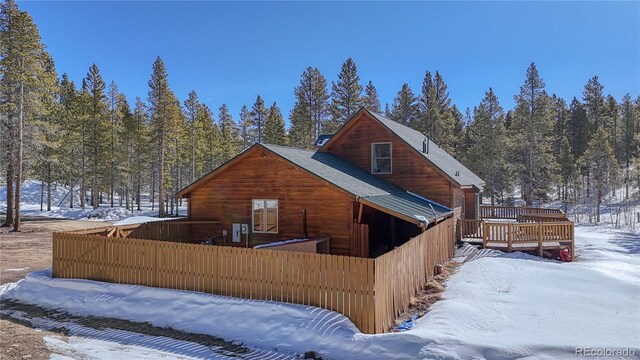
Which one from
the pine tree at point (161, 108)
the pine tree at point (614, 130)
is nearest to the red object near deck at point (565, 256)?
the pine tree at point (161, 108)

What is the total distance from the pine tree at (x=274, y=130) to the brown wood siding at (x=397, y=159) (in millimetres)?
28660

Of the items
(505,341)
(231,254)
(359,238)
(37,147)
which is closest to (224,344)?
(231,254)

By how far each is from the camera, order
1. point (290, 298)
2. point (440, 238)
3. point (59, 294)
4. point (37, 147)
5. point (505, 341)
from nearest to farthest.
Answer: point (505, 341)
point (290, 298)
point (59, 294)
point (440, 238)
point (37, 147)

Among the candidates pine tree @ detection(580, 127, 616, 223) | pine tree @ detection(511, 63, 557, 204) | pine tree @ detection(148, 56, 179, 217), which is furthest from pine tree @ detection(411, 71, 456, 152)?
pine tree @ detection(148, 56, 179, 217)

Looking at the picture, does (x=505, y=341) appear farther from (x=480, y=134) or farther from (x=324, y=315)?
(x=480, y=134)

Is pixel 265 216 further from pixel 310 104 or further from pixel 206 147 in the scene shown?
pixel 206 147

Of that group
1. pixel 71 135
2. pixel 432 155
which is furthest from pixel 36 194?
pixel 432 155

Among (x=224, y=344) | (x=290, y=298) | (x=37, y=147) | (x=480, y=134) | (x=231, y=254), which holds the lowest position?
(x=224, y=344)

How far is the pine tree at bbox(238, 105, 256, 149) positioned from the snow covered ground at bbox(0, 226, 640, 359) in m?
44.7

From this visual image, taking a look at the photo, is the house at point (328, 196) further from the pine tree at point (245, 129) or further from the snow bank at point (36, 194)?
the snow bank at point (36, 194)

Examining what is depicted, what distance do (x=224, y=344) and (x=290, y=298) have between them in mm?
1759

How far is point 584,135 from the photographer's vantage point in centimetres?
5166

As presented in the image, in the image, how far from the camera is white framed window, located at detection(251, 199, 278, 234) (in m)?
15.7

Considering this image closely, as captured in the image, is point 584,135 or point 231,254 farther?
point 584,135
